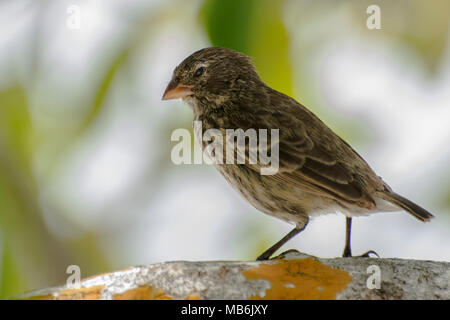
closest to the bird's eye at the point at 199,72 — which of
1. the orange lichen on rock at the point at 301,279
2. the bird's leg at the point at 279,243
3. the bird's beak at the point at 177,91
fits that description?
the bird's beak at the point at 177,91

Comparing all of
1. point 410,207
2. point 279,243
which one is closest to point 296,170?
point 279,243

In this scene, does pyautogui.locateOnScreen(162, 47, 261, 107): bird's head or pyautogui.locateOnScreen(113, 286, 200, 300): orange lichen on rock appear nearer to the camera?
pyautogui.locateOnScreen(113, 286, 200, 300): orange lichen on rock

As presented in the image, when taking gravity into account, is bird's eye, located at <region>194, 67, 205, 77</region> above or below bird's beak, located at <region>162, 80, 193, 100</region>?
above

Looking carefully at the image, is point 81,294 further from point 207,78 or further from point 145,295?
point 207,78

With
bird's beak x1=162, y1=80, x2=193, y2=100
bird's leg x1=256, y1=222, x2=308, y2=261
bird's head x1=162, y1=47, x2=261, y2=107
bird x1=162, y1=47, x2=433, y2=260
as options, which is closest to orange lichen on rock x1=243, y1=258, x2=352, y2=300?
bird x1=162, y1=47, x2=433, y2=260

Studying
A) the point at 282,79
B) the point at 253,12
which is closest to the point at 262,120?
the point at 282,79

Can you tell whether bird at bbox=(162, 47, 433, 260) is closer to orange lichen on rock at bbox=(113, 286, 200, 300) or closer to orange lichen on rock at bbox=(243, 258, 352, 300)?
orange lichen on rock at bbox=(243, 258, 352, 300)

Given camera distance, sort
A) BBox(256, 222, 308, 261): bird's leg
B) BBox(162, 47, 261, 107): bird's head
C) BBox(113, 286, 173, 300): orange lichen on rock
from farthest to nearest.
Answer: BBox(162, 47, 261, 107): bird's head
BBox(256, 222, 308, 261): bird's leg
BBox(113, 286, 173, 300): orange lichen on rock
